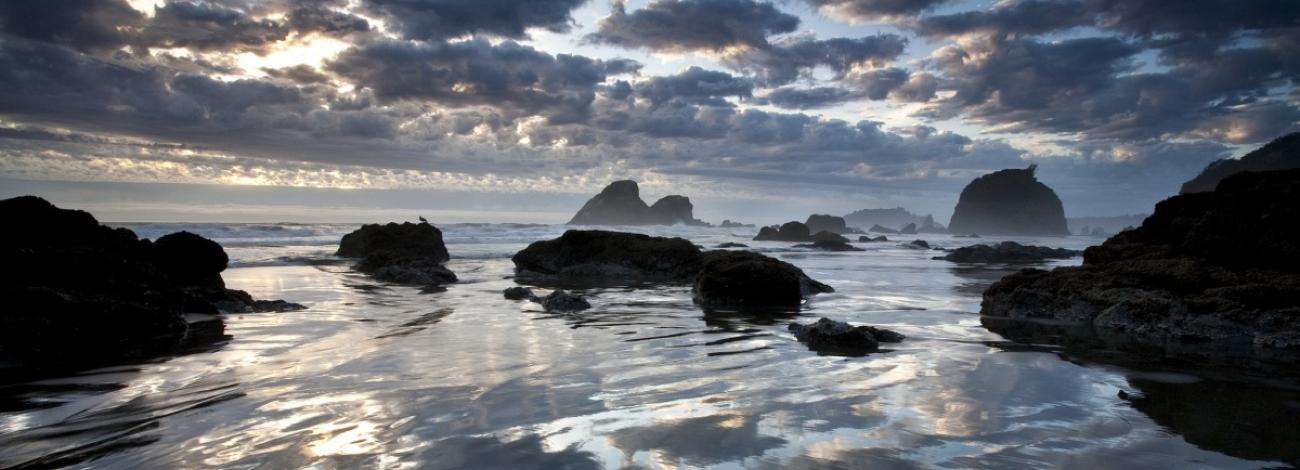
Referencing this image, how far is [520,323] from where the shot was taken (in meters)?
10.6

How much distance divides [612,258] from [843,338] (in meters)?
14.4

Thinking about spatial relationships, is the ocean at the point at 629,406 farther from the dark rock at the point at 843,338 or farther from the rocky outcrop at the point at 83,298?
the rocky outcrop at the point at 83,298

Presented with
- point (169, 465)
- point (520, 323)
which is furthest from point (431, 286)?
point (169, 465)

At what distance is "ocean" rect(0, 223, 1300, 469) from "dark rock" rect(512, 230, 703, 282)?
11.2 meters

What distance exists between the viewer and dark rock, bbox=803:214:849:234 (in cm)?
11122

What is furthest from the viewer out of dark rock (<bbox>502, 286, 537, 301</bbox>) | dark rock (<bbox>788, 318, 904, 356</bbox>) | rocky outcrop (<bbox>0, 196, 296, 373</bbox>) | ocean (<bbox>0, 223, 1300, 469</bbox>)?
dark rock (<bbox>502, 286, 537, 301</bbox>)

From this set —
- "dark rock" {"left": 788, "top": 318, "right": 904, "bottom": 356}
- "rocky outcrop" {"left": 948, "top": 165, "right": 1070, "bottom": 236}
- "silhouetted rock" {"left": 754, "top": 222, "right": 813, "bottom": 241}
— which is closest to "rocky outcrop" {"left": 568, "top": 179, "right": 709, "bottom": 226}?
"silhouetted rock" {"left": 754, "top": 222, "right": 813, "bottom": 241}

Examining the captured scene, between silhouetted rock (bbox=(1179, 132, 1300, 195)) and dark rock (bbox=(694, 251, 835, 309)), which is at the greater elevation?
silhouetted rock (bbox=(1179, 132, 1300, 195))

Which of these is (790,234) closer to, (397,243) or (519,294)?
(397,243)

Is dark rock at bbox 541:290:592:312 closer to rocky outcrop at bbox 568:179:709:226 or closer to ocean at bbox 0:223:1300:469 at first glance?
ocean at bbox 0:223:1300:469

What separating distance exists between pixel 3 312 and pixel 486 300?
24.4ft

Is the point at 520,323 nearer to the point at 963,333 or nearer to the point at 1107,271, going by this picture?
the point at 963,333

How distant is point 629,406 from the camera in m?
5.46

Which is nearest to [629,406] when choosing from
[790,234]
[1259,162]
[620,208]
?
[790,234]
